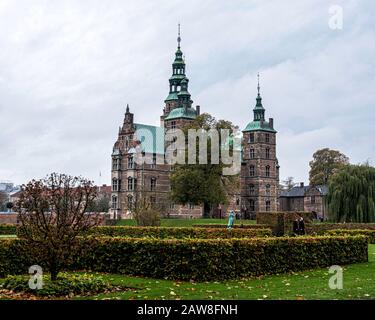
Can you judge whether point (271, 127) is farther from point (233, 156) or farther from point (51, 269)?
point (51, 269)

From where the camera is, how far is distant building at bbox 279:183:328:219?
8275 centimetres

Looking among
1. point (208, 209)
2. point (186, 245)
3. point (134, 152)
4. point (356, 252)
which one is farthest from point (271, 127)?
point (186, 245)

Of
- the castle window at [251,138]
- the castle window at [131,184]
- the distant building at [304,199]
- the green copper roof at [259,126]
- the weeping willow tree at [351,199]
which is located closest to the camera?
the weeping willow tree at [351,199]

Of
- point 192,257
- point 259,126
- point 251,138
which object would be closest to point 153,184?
point 251,138

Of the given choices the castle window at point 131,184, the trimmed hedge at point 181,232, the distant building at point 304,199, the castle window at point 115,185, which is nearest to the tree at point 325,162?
the distant building at point 304,199

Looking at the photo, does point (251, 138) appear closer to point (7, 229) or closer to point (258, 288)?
point (7, 229)

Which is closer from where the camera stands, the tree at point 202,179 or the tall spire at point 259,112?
the tree at point 202,179

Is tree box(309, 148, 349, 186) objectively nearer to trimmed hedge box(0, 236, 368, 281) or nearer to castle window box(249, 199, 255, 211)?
castle window box(249, 199, 255, 211)

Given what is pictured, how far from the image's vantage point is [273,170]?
8075cm

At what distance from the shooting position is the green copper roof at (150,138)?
7100cm

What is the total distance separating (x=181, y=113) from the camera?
74250 mm

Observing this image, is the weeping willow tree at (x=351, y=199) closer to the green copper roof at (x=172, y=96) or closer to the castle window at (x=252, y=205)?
the castle window at (x=252, y=205)

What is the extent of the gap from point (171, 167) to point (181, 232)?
4354 centimetres
